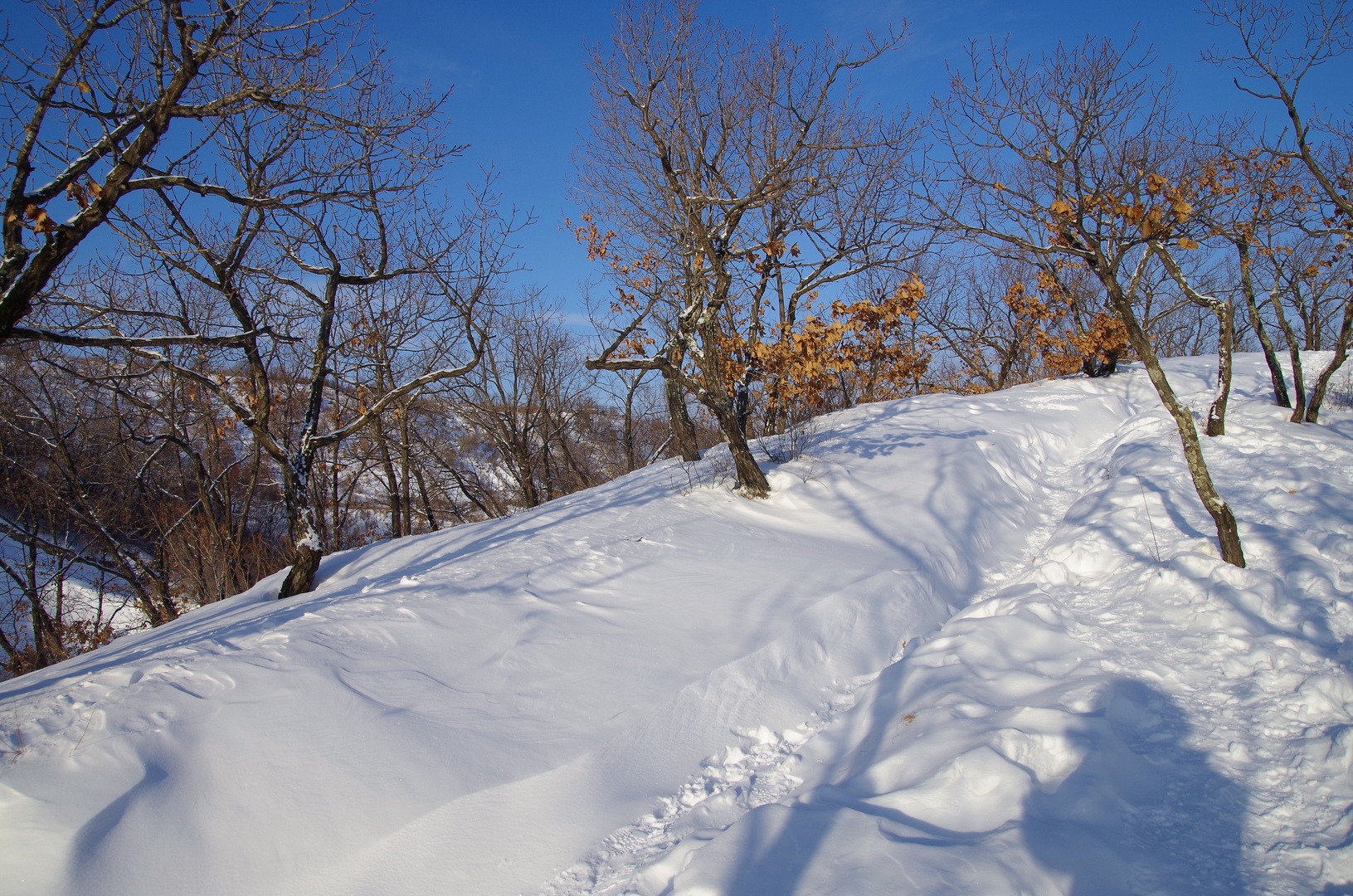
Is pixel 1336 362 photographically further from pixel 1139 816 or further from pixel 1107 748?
pixel 1139 816

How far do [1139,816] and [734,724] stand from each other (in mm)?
2033

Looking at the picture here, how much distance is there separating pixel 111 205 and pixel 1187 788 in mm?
6714

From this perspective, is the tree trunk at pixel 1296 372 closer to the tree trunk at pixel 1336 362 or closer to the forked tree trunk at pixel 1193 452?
the tree trunk at pixel 1336 362

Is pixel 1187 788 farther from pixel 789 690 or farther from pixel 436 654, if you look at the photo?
pixel 436 654

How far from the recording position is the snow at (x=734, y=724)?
2.54 metres

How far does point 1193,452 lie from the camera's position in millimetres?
5109

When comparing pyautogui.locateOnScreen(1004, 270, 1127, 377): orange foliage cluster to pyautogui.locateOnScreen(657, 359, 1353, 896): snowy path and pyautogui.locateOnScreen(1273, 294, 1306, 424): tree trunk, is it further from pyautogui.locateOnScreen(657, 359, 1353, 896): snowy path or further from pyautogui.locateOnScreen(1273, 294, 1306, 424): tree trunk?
pyautogui.locateOnScreen(657, 359, 1353, 896): snowy path

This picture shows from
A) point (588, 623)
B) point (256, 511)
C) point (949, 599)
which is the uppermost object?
point (256, 511)

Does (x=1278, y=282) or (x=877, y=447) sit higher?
(x=1278, y=282)

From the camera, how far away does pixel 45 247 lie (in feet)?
12.8

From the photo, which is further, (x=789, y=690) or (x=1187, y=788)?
(x=789, y=690)

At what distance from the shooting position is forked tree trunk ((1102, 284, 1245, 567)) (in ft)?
15.7

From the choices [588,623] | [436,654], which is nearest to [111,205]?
[436,654]

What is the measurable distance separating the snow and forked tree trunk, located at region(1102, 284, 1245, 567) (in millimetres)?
228
